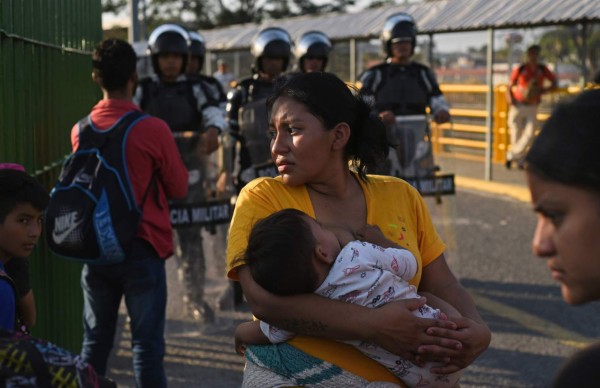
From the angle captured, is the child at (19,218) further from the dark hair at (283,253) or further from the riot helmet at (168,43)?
the riot helmet at (168,43)

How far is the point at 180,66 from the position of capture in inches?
291

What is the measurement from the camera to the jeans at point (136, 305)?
4801 millimetres

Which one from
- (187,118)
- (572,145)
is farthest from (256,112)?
(572,145)

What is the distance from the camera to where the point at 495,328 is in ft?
23.2

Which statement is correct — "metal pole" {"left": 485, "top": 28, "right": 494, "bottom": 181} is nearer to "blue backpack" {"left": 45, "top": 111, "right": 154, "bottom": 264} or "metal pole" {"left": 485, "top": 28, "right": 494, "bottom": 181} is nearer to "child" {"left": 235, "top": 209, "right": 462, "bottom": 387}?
"blue backpack" {"left": 45, "top": 111, "right": 154, "bottom": 264}

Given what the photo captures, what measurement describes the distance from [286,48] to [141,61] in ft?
6.46

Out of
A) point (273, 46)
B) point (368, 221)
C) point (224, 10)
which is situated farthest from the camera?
point (224, 10)

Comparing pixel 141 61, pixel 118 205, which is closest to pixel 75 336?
pixel 118 205

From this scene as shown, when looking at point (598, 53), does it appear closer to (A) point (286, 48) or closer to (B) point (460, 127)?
(B) point (460, 127)

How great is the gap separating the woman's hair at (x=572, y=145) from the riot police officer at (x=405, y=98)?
20.2 ft

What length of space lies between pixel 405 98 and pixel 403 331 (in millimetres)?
6004

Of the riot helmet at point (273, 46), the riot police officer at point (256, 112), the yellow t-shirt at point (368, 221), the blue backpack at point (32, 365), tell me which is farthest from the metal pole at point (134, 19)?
the blue backpack at point (32, 365)

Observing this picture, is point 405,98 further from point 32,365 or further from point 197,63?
point 32,365

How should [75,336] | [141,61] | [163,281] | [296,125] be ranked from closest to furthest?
1. [296,125]
2. [163,281]
3. [75,336]
4. [141,61]
